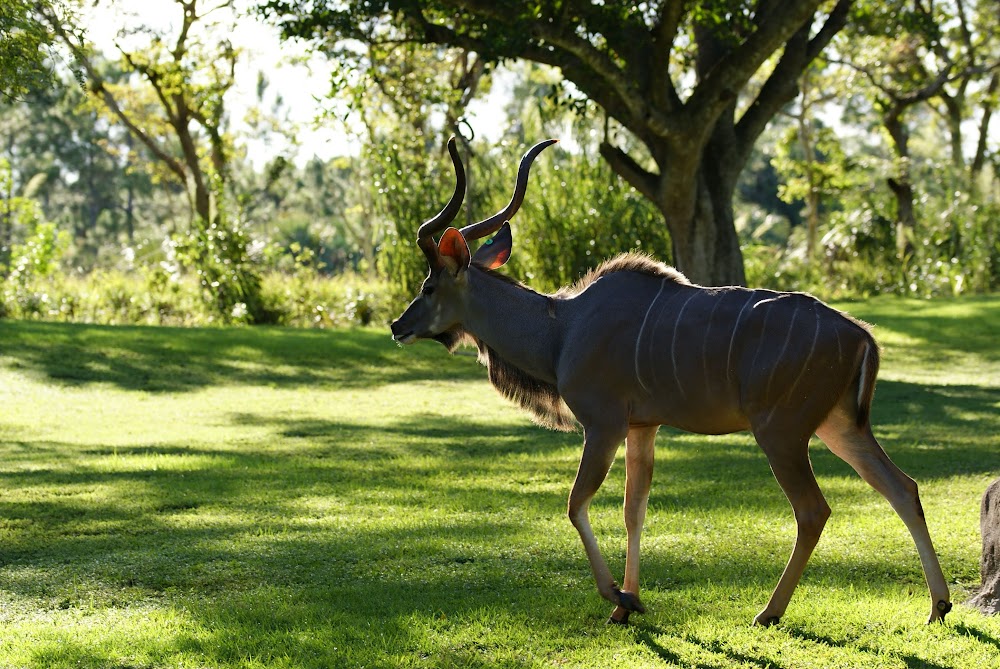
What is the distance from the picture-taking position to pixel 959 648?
470 cm

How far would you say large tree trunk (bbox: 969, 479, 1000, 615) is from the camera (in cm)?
530

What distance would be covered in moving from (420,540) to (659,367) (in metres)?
2.32

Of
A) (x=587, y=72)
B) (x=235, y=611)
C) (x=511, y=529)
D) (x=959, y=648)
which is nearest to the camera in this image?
(x=959, y=648)

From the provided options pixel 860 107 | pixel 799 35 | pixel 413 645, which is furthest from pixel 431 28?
pixel 860 107

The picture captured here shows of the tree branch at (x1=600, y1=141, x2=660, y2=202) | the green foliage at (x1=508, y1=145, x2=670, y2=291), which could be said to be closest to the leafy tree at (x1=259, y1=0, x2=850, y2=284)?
the tree branch at (x1=600, y1=141, x2=660, y2=202)

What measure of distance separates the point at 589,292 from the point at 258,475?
171 inches

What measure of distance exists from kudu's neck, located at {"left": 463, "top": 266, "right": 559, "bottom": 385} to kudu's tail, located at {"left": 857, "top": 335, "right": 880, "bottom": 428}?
1.43 meters

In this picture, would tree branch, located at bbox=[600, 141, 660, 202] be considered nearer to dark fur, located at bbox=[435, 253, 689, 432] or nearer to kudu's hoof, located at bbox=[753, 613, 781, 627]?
dark fur, located at bbox=[435, 253, 689, 432]

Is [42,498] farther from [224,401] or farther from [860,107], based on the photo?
[860,107]

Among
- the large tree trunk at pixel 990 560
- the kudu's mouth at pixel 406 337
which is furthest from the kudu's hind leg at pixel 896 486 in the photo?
the kudu's mouth at pixel 406 337

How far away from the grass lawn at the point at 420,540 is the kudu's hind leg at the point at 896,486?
159mm

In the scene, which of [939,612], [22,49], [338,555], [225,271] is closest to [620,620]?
[939,612]

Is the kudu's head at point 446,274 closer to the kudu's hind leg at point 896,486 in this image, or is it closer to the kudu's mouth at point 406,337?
the kudu's mouth at point 406,337

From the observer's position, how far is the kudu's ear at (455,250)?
569cm
